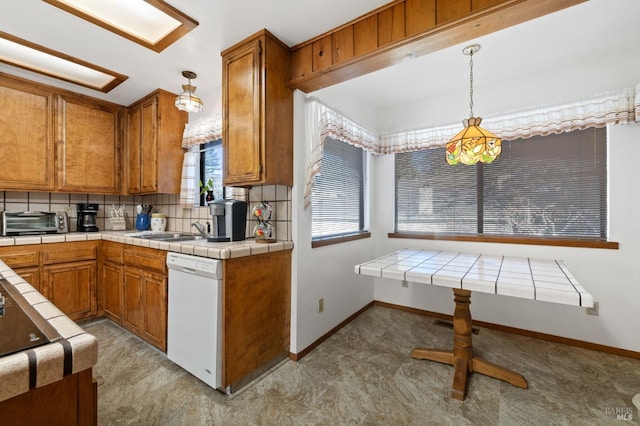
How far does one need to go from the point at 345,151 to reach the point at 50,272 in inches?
119

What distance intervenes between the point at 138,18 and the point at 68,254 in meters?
2.21

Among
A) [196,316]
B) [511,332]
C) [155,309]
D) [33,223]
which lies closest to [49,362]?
[196,316]

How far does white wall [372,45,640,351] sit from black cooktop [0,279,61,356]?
10.3 ft

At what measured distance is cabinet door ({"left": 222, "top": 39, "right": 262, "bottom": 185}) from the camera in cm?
203

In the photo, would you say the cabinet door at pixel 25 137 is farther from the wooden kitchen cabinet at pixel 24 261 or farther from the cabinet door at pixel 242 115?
the cabinet door at pixel 242 115

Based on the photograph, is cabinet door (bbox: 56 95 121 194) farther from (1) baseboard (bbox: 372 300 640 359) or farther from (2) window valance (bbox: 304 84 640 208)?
(1) baseboard (bbox: 372 300 640 359)

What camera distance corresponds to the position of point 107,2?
1.71 meters

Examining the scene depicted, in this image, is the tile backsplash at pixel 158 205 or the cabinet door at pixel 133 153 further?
the cabinet door at pixel 133 153

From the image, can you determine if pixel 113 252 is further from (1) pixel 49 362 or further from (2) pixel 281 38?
(1) pixel 49 362

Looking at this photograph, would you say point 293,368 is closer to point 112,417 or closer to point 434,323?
point 112,417

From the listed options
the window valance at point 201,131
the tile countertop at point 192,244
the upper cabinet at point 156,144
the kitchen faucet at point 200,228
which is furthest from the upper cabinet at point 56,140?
the kitchen faucet at point 200,228

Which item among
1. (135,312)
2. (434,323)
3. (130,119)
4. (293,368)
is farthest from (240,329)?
(130,119)

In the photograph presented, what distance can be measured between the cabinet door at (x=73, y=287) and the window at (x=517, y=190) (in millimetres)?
3351

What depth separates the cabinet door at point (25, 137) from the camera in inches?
101
